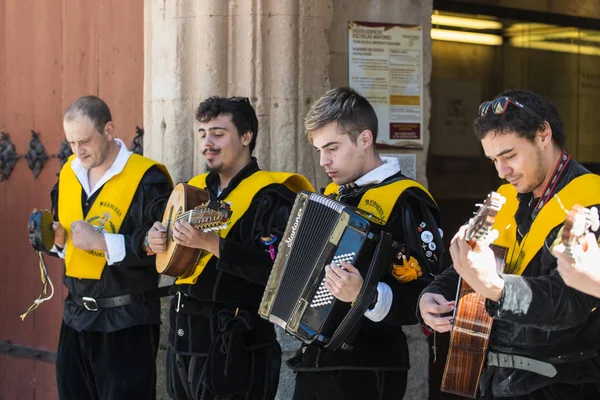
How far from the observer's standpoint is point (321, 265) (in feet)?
11.4

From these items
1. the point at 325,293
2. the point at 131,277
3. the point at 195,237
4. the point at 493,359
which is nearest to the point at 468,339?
the point at 493,359

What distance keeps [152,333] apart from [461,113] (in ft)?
8.79

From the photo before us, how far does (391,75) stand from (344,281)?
2028 mm

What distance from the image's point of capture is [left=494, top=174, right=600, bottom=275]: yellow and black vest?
2939 mm

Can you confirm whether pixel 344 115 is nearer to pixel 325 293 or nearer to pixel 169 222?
pixel 325 293

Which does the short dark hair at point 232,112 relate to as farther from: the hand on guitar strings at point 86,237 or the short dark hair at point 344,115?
the hand on guitar strings at point 86,237

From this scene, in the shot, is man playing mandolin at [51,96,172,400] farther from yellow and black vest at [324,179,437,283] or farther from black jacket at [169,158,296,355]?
yellow and black vest at [324,179,437,283]

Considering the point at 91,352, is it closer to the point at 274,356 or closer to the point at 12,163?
the point at 274,356

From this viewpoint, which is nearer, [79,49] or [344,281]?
[344,281]

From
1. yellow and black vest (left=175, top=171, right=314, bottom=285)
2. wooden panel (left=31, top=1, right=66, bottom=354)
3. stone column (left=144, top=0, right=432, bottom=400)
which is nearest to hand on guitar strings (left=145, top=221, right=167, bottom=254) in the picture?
yellow and black vest (left=175, top=171, right=314, bottom=285)

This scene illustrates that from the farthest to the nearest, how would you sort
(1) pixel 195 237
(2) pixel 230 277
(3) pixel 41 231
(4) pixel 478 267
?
(3) pixel 41 231 < (2) pixel 230 277 < (1) pixel 195 237 < (4) pixel 478 267

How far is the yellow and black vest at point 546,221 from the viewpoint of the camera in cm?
294

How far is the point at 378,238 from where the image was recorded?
132 inches

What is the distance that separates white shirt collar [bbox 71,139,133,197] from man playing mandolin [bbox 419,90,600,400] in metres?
2.04
